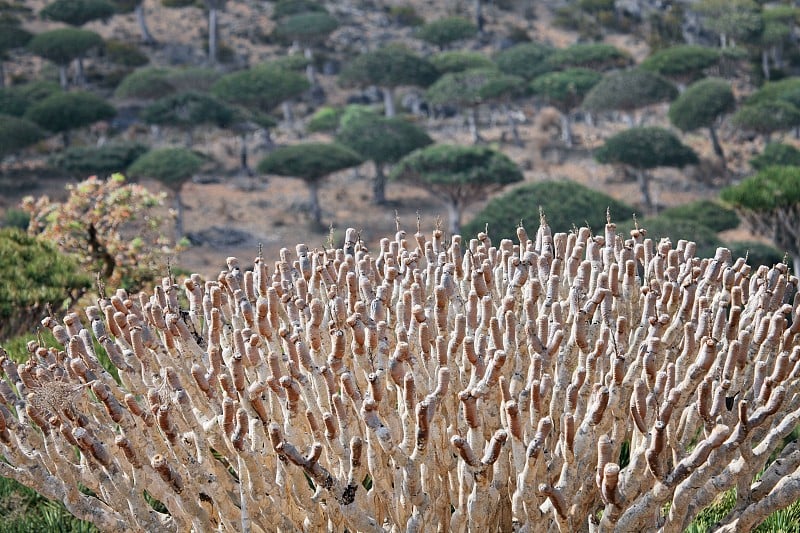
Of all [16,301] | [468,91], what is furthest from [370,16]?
[16,301]

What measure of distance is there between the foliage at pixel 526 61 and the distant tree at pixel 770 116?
44.9 feet

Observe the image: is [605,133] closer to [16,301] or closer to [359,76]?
[359,76]

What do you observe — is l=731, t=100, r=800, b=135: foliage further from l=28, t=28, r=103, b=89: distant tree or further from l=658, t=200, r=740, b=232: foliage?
l=28, t=28, r=103, b=89: distant tree

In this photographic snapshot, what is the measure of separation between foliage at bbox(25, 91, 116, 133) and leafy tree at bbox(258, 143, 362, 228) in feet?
33.8

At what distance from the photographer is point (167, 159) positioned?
41.5 metres

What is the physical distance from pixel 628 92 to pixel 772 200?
27.1 meters

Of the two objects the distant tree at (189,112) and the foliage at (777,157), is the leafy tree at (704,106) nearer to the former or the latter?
the foliage at (777,157)

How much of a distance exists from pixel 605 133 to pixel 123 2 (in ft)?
114

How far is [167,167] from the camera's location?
41.1 m

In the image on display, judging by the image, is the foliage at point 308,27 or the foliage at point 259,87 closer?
the foliage at point 259,87

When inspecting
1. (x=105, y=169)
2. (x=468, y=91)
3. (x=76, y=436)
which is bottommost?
(x=105, y=169)

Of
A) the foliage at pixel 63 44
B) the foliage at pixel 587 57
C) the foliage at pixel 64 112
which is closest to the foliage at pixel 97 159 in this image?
the foliage at pixel 64 112

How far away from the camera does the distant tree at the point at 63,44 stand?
5544cm

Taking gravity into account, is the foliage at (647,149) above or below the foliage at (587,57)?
below
